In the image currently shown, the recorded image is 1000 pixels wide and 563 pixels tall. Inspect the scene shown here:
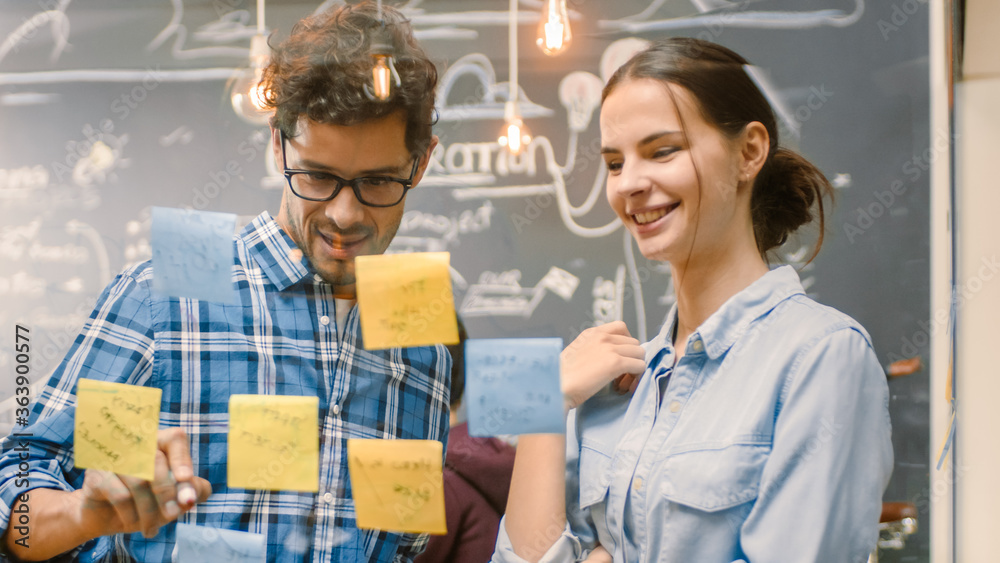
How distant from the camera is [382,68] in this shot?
976mm

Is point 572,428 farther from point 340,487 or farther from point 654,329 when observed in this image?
point 340,487

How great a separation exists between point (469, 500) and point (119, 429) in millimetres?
498

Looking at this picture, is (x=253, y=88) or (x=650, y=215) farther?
(x=253, y=88)

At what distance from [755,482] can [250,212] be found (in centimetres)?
78

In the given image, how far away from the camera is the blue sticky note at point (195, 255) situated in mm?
989

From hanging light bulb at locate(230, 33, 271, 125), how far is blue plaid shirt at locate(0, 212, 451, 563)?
19 centimetres

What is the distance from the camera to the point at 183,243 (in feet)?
3.31

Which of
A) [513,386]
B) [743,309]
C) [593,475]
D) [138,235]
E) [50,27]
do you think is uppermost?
[50,27]

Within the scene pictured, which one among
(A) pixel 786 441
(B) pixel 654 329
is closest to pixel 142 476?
(B) pixel 654 329

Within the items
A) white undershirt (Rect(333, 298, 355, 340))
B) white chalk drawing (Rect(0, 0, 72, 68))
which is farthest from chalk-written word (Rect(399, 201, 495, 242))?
white chalk drawing (Rect(0, 0, 72, 68))

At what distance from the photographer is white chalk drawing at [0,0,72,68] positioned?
111cm

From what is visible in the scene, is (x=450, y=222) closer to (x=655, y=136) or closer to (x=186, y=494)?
(x=655, y=136)

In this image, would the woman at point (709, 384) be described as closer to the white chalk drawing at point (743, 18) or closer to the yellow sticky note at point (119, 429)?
the white chalk drawing at point (743, 18)

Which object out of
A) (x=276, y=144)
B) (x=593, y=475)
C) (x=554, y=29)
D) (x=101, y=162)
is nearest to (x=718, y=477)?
(x=593, y=475)
